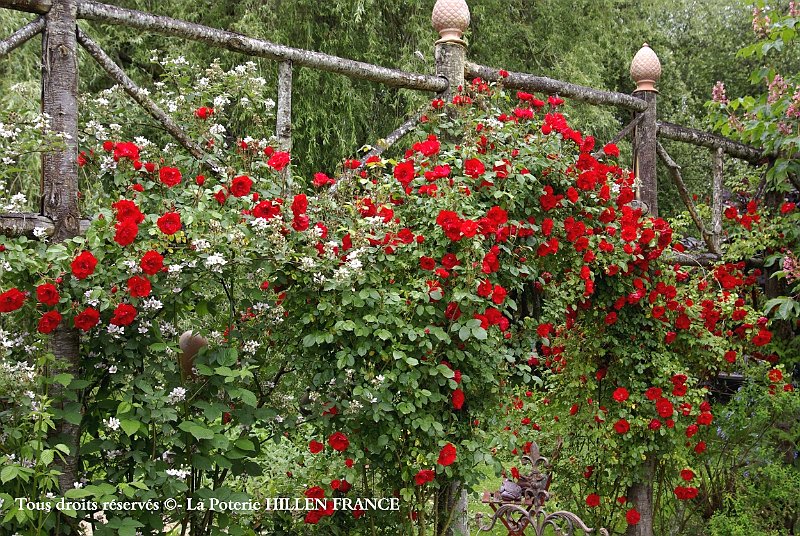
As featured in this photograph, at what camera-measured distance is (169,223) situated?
192 cm

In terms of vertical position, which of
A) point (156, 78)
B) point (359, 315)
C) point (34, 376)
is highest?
point (156, 78)

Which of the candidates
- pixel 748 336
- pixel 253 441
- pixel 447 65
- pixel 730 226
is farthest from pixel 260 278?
pixel 730 226

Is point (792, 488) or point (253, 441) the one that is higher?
point (253, 441)

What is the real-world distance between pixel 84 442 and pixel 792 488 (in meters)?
3.30

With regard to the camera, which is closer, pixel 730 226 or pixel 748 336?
pixel 748 336

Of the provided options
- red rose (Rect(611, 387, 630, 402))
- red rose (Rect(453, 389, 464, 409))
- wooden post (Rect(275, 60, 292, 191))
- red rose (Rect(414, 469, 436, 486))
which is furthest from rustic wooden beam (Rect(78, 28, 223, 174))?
red rose (Rect(611, 387, 630, 402))

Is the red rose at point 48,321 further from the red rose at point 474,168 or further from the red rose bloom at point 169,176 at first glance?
the red rose at point 474,168

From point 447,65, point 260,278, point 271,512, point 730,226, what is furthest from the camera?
point 730,226

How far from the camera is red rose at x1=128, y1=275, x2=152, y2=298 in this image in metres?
1.91

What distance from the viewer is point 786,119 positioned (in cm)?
384

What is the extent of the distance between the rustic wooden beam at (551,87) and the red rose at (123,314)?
5.72 feet

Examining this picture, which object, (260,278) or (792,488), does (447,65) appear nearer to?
(260,278)

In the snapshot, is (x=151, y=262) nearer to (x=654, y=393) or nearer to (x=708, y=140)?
(x=654, y=393)

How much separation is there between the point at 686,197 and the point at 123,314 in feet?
11.0
